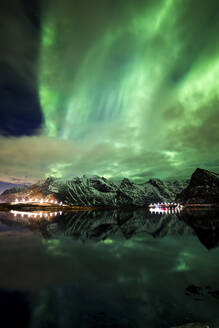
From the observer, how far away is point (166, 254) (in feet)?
47.6

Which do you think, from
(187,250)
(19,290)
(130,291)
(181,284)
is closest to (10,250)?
(19,290)

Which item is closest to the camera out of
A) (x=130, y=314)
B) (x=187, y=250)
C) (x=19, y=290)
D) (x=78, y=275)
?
(x=130, y=314)

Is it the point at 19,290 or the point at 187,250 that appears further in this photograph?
the point at 187,250

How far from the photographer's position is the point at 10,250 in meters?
14.3

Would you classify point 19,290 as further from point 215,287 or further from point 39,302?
point 215,287

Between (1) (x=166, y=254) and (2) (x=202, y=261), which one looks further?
(1) (x=166, y=254)

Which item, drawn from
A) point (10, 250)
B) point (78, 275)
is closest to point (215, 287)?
point (78, 275)

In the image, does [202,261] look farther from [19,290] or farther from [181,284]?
[19,290]

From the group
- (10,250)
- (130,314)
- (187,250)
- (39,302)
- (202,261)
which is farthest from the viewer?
(187,250)

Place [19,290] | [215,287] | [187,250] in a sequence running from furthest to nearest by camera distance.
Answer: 1. [187,250]
2. [215,287]
3. [19,290]

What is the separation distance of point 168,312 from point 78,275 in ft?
18.6

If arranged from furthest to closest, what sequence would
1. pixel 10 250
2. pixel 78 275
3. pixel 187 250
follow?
1. pixel 187 250
2. pixel 10 250
3. pixel 78 275

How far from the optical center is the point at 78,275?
9820 mm

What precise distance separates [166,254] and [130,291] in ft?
26.2
